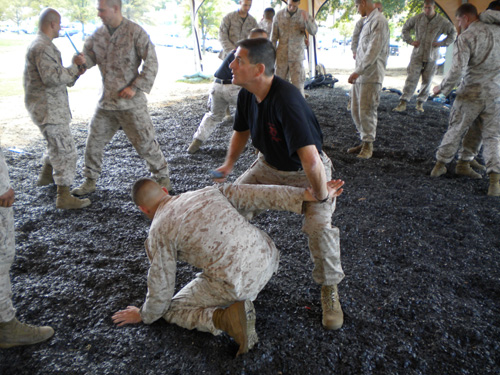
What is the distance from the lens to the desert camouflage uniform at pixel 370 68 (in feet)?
14.5

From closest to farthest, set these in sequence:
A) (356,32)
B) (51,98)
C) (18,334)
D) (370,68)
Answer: (18,334) < (51,98) < (370,68) < (356,32)

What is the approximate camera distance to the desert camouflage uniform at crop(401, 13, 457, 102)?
703cm

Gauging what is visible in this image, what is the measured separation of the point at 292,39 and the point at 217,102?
288cm

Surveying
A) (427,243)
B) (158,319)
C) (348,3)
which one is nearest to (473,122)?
(427,243)

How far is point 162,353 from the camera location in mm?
1788

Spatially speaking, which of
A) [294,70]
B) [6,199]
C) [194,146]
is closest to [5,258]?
[6,199]

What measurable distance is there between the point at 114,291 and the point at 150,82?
2113 millimetres

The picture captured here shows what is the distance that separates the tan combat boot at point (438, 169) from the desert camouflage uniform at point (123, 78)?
3.23 m

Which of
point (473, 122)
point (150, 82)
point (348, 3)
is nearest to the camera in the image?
point (150, 82)

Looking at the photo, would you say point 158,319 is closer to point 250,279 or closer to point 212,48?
point 250,279

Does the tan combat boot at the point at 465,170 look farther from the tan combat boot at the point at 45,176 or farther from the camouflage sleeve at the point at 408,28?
the tan combat boot at the point at 45,176

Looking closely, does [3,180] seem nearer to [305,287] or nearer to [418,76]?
[305,287]

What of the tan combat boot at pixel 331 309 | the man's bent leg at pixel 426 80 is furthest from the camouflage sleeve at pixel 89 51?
the man's bent leg at pixel 426 80

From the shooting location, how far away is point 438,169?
4.16 meters
